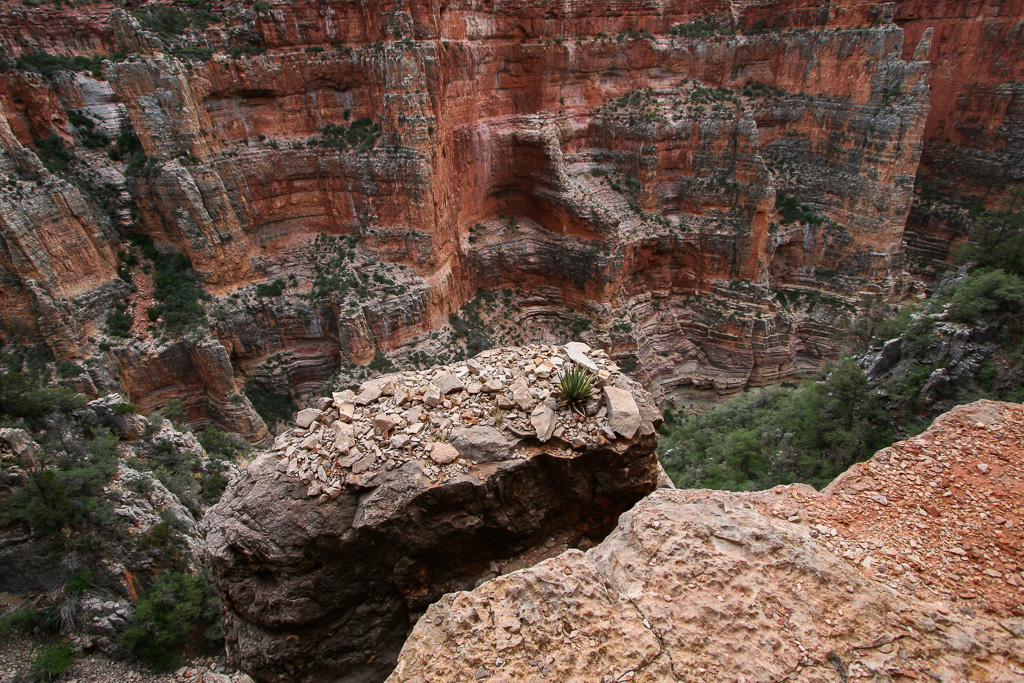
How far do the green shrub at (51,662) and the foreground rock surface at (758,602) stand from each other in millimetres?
12180

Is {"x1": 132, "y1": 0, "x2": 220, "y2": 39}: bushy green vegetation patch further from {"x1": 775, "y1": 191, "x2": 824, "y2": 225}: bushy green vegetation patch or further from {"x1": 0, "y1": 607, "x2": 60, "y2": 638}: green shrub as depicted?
{"x1": 775, "y1": 191, "x2": 824, "y2": 225}: bushy green vegetation patch

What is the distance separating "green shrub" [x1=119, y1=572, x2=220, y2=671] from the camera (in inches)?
527

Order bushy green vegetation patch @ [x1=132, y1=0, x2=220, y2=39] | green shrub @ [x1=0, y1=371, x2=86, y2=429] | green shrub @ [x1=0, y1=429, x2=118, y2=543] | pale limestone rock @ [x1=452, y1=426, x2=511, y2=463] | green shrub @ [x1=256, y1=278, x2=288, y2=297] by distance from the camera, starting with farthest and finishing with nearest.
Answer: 1. green shrub @ [x1=256, y1=278, x2=288, y2=297]
2. bushy green vegetation patch @ [x1=132, y1=0, x2=220, y2=39]
3. green shrub @ [x1=0, y1=371, x2=86, y2=429]
4. green shrub @ [x1=0, y1=429, x2=118, y2=543]
5. pale limestone rock @ [x1=452, y1=426, x2=511, y2=463]

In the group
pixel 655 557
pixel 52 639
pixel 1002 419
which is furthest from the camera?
pixel 52 639

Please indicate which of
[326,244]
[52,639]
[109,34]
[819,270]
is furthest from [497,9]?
[52,639]

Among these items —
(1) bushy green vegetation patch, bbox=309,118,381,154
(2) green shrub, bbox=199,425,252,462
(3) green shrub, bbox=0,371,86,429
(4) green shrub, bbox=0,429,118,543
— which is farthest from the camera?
(1) bushy green vegetation patch, bbox=309,118,381,154

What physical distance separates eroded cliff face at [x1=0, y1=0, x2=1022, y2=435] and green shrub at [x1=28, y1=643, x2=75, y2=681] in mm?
10925

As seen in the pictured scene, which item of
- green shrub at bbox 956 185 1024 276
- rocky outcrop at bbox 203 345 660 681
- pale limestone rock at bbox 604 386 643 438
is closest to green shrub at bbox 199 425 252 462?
rocky outcrop at bbox 203 345 660 681

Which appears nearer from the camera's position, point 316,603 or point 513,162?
point 316,603

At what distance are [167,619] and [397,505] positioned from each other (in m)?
10.1

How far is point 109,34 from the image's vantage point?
2609 cm

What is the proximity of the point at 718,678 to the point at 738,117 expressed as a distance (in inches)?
1298

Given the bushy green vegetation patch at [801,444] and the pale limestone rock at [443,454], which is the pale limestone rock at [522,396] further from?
the bushy green vegetation patch at [801,444]

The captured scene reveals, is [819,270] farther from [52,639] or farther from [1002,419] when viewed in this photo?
[52,639]
